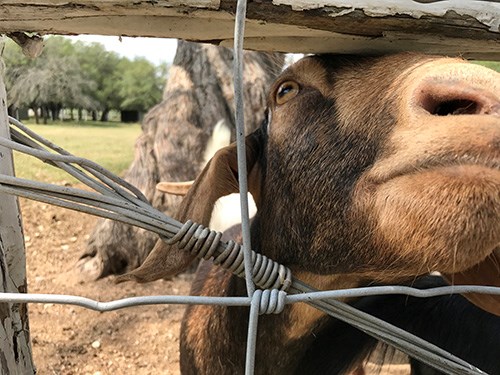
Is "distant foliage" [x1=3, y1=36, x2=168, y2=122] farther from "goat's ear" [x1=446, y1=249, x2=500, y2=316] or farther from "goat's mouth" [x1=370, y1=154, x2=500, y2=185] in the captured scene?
"goat's ear" [x1=446, y1=249, x2=500, y2=316]

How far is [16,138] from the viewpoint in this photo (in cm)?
146

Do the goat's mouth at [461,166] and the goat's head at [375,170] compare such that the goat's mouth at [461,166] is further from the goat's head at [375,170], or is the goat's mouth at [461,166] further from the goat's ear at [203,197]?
the goat's ear at [203,197]

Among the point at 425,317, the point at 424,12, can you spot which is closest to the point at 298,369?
the point at 425,317

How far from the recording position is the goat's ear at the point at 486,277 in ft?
5.30

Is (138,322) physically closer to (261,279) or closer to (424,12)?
(261,279)

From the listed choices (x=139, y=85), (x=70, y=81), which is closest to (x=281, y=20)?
(x=70, y=81)

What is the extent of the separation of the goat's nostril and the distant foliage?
1.34m

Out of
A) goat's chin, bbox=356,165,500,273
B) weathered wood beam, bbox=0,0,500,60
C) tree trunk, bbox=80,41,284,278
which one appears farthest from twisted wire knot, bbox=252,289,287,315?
tree trunk, bbox=80,41,284,278

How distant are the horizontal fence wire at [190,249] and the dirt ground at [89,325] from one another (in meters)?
2.98

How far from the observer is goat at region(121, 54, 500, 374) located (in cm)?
119

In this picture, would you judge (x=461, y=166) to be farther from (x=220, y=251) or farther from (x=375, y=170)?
(x=220, y=251)

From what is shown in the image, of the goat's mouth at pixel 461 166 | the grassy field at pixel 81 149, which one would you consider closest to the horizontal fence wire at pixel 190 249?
the goat's mouth at pixel 461 166

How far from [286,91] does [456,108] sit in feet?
2.05

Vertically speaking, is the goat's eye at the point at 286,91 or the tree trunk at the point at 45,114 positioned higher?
the goat's eye at the point at 286,91
